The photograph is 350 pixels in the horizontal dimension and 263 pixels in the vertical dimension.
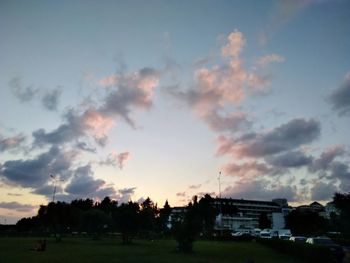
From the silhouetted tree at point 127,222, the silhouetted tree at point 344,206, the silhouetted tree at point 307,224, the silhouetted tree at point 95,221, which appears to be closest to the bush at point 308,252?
the silhouetted tree at point 127,222

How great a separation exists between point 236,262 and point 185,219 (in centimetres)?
1773

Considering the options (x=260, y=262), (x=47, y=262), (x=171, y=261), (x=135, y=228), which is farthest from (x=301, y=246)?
(x=135, y=228)

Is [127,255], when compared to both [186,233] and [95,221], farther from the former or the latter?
[95,221]

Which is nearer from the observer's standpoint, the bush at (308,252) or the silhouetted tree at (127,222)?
the bush at (308,252)

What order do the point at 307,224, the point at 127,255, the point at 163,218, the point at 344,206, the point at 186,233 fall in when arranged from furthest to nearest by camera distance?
the point at 163,218, the point at 307,224, the point at 344,206, the point at 186,233, the point at 127,255

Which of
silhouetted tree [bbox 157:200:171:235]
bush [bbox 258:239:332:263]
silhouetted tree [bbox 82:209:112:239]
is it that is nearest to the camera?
bush [bbox 258:239:332:263]

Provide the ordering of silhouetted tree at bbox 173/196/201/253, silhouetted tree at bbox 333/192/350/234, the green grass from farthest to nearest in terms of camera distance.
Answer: silhouetted tree at bbox 333/192/350/234 → silhouetted tree at bbox 173/196/201/253 → the green grass

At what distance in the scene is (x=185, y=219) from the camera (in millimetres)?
50406

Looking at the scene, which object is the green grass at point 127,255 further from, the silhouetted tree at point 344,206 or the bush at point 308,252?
the silhouetted tree at point 344,206

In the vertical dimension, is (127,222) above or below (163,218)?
below

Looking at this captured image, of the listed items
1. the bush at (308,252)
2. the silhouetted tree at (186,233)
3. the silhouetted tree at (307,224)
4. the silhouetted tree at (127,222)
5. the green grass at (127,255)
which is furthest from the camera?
the silhouetted tree at (307,224)

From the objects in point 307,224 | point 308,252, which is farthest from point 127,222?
point 307,224

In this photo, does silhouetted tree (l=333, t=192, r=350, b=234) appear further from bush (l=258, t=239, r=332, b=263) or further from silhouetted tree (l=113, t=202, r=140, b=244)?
bush (l=258, t=239, r=332, b=263)

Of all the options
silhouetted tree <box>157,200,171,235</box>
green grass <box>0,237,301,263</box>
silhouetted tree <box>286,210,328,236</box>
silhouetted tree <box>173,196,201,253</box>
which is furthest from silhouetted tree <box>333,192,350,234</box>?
silhouetted tree <box>157,200,171,235</box>
